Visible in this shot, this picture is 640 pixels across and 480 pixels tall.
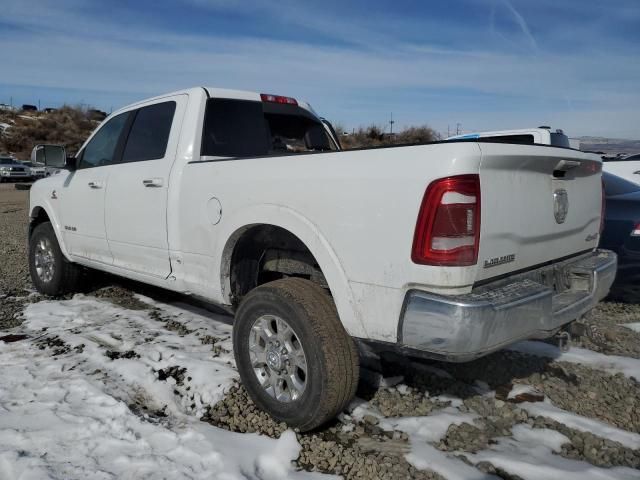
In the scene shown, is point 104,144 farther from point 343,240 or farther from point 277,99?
point 343,240

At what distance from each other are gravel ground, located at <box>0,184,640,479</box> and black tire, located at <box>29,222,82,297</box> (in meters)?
0.94

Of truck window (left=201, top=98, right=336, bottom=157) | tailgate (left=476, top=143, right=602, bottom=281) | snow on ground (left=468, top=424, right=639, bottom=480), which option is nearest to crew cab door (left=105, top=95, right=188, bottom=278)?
truck window (left=201, top=98, right=336, bottom=157)

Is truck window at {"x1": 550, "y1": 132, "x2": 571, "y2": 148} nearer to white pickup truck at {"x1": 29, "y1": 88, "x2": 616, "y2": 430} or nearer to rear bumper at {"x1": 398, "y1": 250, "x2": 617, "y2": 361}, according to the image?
white pickup truck at {"x1": 29, "y1": 88, "x2": 616, "y2": 430}

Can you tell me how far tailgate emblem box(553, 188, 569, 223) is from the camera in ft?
9.75

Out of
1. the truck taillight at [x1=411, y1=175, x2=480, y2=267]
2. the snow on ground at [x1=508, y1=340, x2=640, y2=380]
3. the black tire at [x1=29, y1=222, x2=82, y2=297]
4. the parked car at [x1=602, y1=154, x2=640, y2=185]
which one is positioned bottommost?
the snow on ground at [x1=508, y1=340, x2=640, y2=380]

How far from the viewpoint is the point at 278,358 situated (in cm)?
298

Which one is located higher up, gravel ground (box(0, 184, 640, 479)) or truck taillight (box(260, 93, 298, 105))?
truck taillight (box(260, 93, 298, 105))

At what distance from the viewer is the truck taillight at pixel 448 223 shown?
2.32 meters

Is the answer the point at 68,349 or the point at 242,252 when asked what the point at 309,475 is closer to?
the point at 242,252

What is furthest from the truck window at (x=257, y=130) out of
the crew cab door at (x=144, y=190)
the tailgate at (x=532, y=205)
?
the tailgate at (x=532, y=205)

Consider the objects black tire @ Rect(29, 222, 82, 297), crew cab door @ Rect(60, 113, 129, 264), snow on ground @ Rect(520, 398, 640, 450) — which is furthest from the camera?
black tire @ Rect(29, 222, 82, 297)

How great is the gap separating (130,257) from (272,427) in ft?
6.70

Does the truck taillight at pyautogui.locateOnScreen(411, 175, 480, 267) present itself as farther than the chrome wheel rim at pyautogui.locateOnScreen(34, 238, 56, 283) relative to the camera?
No

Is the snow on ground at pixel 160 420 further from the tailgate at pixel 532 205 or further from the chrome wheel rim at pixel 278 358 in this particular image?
the tailgate at pixel 532 205
